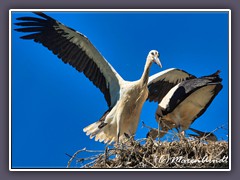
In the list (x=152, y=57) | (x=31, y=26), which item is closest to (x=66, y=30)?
(x=31, y=26)

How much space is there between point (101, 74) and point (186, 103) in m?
0.74

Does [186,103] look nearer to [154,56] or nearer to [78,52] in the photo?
[154,56]

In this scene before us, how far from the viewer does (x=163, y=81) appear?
6.50 m

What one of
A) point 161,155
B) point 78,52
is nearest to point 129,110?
point 78,52

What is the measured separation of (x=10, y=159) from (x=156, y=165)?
0.91 metres

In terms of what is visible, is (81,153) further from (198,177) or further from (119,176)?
(198,177)

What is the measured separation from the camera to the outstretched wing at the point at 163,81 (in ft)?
21.0

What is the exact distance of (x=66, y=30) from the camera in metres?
6.14

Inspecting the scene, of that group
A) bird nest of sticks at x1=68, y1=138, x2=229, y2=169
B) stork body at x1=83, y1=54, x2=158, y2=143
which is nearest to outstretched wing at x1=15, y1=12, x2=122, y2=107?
stork body at x1=83, y1=54, x2=158, y2=143

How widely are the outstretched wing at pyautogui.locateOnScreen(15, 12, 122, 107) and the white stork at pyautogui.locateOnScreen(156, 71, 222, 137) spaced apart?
0.40m

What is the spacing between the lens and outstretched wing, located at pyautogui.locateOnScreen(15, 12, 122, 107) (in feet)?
20.0

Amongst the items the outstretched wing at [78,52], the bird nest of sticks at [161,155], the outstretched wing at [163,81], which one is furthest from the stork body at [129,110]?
the bird nest of sticks at [161,155]

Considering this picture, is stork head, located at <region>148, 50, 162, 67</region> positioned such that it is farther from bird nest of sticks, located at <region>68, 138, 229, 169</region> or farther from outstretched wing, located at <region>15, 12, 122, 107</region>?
bird nest of sticks, located at <region>68, 138, 229, 169</region>

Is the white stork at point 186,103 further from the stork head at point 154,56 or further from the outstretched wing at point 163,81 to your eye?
the outstretched wing at point 163,81
